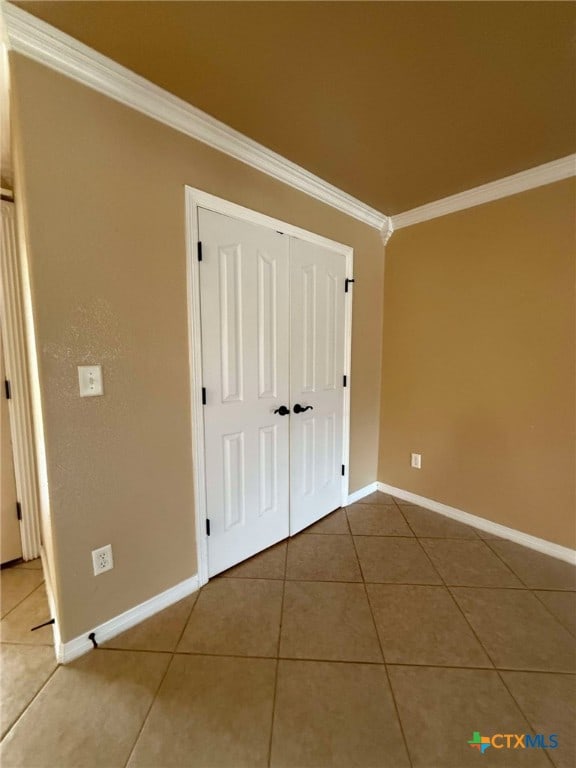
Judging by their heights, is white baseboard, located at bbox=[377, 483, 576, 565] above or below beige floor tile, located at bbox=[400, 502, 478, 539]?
above

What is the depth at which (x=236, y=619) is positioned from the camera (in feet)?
4.95

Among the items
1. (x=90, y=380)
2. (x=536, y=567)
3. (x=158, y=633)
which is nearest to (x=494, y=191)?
(x=536, y=567)

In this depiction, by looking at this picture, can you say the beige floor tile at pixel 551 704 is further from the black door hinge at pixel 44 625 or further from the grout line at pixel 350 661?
the black door hinge at pixel 44 625

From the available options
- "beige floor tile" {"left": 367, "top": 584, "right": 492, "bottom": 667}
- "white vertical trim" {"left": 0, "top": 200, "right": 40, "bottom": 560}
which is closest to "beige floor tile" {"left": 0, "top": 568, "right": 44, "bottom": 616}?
"white vertical trim" {"left": 0, "top": 200, "right": 40, "bottom": 560}

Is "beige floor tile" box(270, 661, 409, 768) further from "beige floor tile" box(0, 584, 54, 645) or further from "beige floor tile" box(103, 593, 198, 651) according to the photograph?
"beige floor tile" box(0, 584, 54, 645)

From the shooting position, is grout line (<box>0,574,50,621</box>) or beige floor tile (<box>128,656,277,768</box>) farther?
grout line (<box>0,574,50,621</box>)

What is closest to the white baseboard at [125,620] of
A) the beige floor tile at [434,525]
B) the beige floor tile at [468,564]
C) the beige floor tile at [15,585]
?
the beige floor tile at [15,585]

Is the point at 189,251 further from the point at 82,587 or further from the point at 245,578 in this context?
the point at 245,578

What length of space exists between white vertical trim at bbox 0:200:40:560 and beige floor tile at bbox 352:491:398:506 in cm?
237

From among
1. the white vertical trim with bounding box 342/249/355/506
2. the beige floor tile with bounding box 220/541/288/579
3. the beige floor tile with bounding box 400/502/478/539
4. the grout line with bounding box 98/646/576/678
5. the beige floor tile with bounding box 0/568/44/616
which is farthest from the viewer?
the white vertical trim with bounding box 342/249/355/506

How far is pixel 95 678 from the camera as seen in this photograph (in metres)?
1.23

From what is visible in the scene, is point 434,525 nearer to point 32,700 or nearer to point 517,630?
point 517,630

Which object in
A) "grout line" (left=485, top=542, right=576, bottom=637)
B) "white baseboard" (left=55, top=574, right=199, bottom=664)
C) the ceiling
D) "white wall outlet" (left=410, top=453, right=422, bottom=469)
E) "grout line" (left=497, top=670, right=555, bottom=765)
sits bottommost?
"grout line" (left=485, top=542, right=576, bottom=637)

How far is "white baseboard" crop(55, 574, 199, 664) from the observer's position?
1304mm
